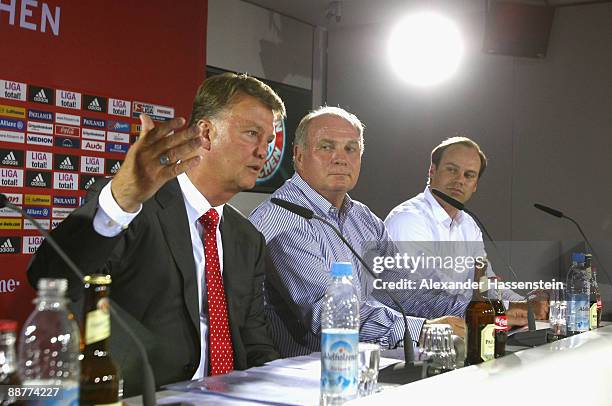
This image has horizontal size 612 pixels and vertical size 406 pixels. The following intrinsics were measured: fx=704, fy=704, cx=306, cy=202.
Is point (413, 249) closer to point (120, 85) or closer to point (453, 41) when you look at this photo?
point (120, 85)

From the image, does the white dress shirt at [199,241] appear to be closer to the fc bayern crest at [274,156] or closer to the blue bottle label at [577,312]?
the blue bottle label at [577,312]

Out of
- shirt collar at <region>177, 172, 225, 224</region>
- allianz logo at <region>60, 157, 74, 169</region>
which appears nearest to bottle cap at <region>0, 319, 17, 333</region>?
shirt collar at <region>177, 172, 225, 224</region>

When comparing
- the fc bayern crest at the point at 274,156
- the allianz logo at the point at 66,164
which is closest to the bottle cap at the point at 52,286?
the allianz logo at the point at 66,164

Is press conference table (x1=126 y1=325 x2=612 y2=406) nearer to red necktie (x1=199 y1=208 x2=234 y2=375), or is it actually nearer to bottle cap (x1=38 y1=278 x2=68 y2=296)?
red necktie (x1=199 y1=208 x2=234 y2=375)

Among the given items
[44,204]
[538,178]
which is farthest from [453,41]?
[44,204]

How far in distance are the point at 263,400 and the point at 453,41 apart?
4.11 meters

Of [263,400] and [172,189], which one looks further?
[172,189]

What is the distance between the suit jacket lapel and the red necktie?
0.27ft

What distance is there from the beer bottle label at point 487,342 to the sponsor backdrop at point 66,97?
2138 millimetres

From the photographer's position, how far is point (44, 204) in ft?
10.4

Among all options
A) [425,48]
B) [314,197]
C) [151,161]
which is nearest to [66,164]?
[314,197]

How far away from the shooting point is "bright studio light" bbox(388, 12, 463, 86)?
4.93m

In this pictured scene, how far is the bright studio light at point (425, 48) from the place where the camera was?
4930 mm

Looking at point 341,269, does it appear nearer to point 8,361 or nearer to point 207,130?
point 8,361
